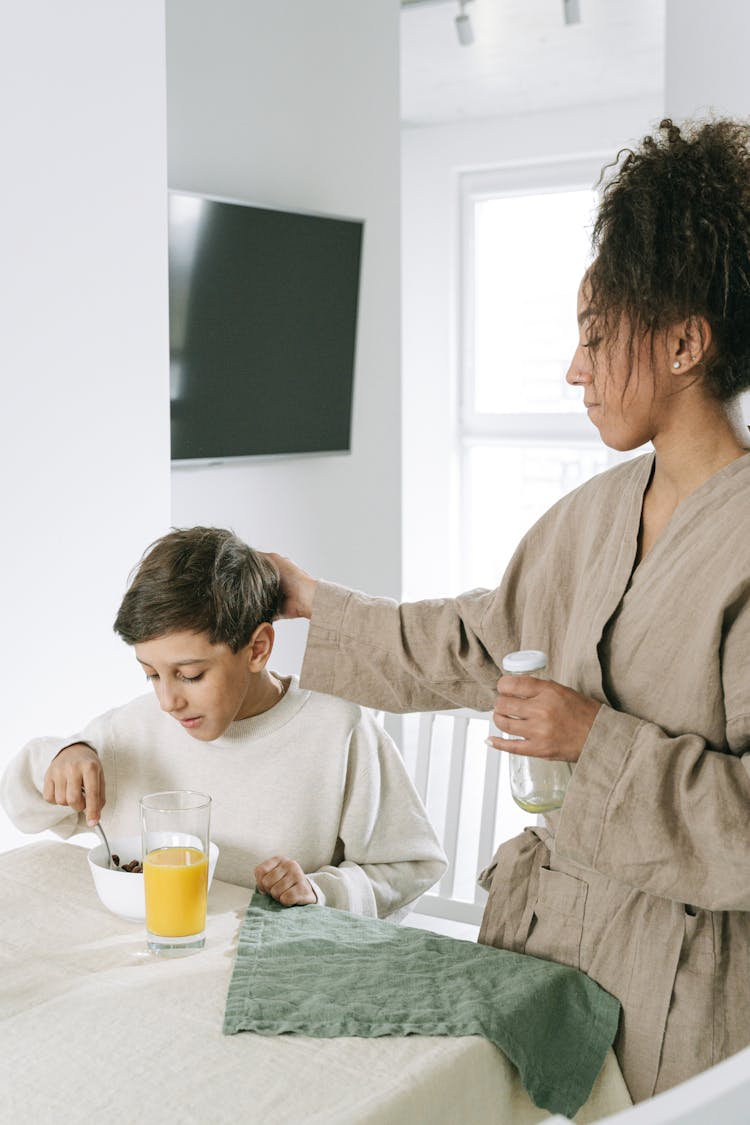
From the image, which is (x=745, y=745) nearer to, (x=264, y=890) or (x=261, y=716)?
(x=264, y=890)

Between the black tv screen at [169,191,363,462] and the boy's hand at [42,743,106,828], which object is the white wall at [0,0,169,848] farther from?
the black tv screen at [169,191,363,462]

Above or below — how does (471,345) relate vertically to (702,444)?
above

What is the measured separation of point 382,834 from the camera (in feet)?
5.00

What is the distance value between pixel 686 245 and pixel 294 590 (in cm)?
68

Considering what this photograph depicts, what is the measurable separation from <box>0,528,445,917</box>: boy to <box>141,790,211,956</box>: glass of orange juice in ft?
0.76

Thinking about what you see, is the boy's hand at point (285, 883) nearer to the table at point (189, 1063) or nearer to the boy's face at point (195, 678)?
the table at point (189, 1063)

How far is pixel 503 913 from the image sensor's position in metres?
1.27

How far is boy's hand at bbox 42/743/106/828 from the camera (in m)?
1.50

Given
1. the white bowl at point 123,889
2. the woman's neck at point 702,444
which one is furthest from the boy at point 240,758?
the woman's neck at point 702,444

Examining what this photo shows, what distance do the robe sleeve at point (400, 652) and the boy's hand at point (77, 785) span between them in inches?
11.0

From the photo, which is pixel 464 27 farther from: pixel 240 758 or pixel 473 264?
pixel 240 758

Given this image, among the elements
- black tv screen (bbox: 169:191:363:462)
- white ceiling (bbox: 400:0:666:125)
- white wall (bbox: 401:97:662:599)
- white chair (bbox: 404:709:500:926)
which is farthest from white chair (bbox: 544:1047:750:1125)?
white wall (bbox: 401:97:662:599)

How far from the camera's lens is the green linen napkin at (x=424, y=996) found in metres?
1.04

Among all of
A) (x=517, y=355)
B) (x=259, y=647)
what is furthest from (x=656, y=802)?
(x=517, y=355)
